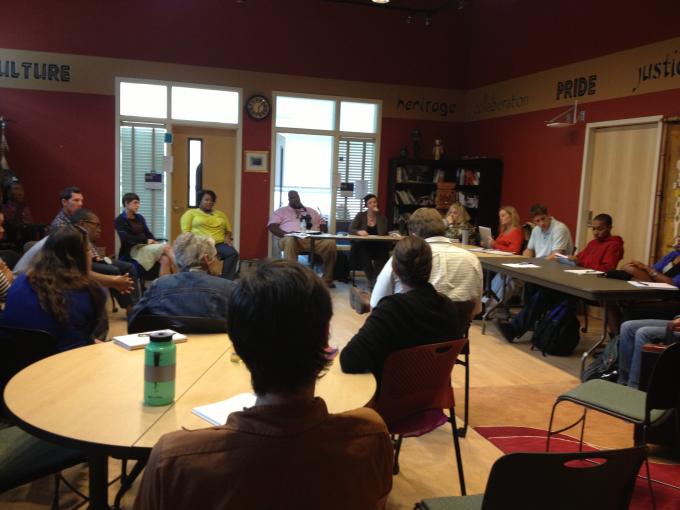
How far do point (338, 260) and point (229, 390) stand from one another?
262 inches

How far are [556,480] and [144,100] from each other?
8.20 m

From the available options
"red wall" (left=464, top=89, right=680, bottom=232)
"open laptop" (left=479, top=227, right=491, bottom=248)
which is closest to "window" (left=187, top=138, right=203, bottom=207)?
"open laptop" (left=479, top=227, right=491, bottom=248)

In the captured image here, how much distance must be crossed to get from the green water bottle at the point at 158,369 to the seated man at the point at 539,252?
14.6 feet

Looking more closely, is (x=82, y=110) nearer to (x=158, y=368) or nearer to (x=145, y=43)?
(x=145, y=43)

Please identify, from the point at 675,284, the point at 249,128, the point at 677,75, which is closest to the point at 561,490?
the point at 675,284

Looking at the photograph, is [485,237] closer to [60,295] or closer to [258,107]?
[258,107]

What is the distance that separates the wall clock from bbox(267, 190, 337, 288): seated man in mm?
1249

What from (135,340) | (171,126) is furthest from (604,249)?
(171,126)

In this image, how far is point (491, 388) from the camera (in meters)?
4.28

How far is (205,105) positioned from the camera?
8609 mm

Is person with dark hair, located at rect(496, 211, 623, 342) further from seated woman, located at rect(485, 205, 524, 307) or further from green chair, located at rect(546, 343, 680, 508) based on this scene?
green chair, located at rect(546, 343, 680, 508)

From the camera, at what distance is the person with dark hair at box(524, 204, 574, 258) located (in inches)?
248

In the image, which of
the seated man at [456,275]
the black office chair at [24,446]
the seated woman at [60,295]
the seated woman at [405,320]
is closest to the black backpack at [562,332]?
the seated man at [456,275]

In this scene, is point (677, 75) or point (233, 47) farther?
point (233, 47)
